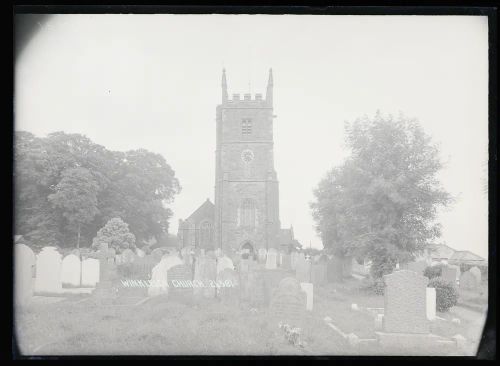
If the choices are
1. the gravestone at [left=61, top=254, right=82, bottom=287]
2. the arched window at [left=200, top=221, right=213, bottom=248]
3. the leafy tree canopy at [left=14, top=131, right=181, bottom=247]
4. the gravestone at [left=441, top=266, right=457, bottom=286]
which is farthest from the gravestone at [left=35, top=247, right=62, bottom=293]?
the gravestone at [left=441, top=266, right=457, bottom=286]

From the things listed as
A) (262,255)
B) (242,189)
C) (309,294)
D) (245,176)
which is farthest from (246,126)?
(309,294)

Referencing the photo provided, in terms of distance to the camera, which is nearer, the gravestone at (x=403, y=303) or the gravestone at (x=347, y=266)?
the gravestone at (x=403, y=303)

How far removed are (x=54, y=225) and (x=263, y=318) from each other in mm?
4843

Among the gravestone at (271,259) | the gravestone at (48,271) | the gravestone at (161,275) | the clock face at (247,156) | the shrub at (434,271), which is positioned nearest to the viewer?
the gravestone at (48,271)

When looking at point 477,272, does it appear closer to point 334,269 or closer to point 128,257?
point 334,269

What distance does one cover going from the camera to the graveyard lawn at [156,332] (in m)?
8.82

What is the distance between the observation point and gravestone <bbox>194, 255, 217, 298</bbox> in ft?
31.8

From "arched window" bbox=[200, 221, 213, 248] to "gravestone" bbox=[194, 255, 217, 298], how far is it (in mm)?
1218

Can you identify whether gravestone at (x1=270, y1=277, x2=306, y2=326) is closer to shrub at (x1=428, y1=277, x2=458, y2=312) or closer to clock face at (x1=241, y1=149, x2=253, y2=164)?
shrub at (x1=428, y1=277, x2=458, y2=312)

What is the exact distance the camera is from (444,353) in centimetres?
883

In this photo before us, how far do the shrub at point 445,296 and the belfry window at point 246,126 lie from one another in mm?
6963

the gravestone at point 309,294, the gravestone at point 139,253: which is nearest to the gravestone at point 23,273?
the gravestone at point 139,253

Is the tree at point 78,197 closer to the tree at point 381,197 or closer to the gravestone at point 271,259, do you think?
the gravestone at point 271,259

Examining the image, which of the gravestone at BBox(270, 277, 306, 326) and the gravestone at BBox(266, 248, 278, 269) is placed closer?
the gravestone at BBox(270, 277, 306, 326)
